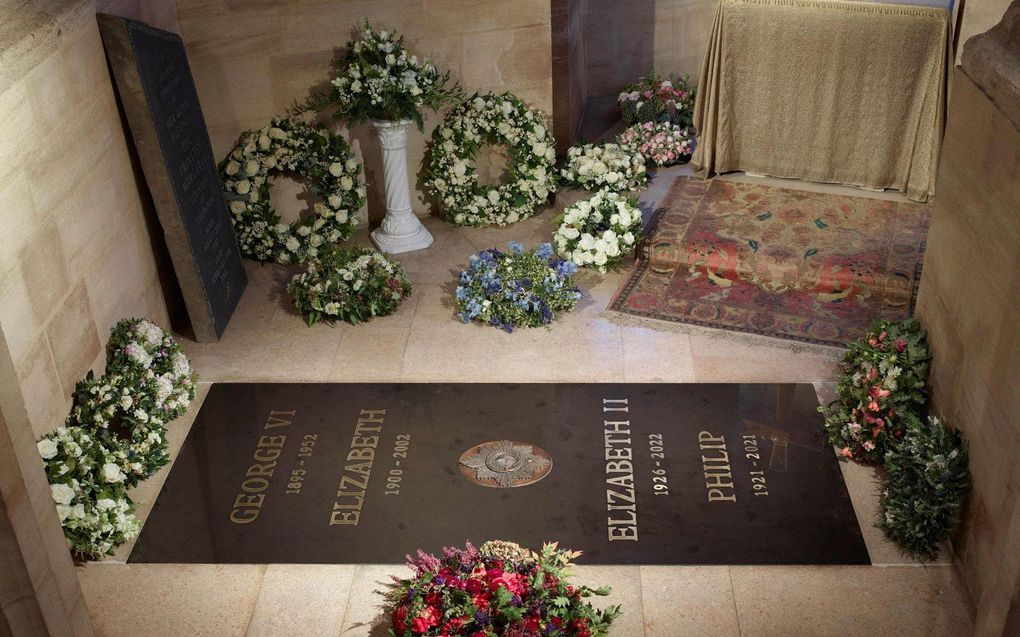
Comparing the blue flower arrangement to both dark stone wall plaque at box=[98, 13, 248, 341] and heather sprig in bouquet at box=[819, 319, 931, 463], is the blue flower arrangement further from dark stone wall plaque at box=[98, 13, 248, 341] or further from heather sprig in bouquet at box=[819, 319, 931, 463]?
heather sprig in bouquet at box=[819, 319, 931, 463]

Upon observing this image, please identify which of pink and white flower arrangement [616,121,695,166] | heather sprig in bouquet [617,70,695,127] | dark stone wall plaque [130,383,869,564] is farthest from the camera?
heather sprig in bouquet [617,70,695,127]

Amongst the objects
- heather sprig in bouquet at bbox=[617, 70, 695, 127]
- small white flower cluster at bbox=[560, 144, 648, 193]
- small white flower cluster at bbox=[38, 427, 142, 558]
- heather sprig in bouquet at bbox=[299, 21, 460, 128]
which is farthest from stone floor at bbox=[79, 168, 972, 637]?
heather sprig in bouquet at bbox=[617, 70, 695, 127]

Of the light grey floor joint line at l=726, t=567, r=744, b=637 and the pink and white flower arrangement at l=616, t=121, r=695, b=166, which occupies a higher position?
the pink and white flower arrangement at l=616, t=121, r=695, b=166

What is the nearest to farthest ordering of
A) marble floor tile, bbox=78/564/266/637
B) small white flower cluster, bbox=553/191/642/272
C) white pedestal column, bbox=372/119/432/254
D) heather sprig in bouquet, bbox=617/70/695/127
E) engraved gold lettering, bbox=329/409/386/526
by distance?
marble floor tile, bbox=78/564/266/637 < engraved gold lettering, bbox=329/409/386/526 < small white flower cluster, bbox=553/191/642/272 < white pedestal column, bbox=372/119/432/254 < heather sprig in bouquet, bbox=617/70/695/127

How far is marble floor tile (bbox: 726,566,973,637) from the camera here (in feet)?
13.3

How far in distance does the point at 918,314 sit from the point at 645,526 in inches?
66.8

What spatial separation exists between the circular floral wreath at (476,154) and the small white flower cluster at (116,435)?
8.05 ft

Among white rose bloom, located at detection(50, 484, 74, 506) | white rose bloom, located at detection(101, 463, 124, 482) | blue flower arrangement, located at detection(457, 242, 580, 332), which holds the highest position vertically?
white rose bloom, located at detection(50, 484, 74, 506)

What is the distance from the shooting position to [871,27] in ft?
23.1

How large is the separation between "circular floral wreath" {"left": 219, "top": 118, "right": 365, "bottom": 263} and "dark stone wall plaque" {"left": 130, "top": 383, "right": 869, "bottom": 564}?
1568 millimetres

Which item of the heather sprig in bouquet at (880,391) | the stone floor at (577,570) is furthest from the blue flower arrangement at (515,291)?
the heather sprig in bouquet at (880,391)

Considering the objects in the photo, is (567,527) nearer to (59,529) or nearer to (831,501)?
(831,501)

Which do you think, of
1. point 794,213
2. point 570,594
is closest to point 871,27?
point 794,213

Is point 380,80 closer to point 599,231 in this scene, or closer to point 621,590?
point 599,231
